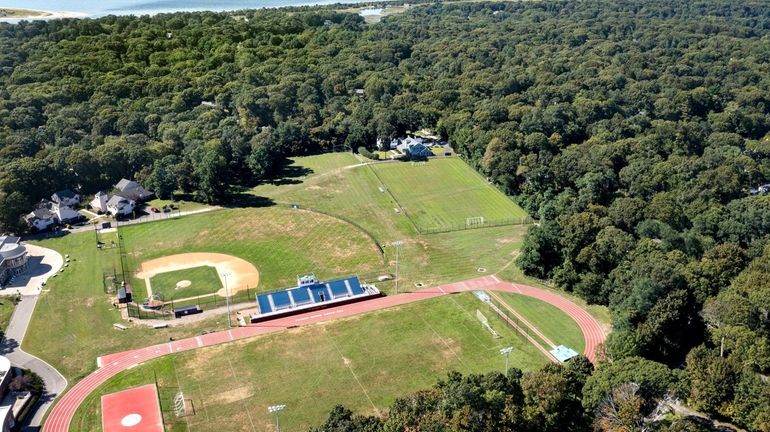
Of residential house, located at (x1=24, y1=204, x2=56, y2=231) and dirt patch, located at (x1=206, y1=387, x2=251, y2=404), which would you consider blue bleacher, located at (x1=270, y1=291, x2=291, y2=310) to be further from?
residential house, located at (x1=24, y1=204, x2=56, y2=231)

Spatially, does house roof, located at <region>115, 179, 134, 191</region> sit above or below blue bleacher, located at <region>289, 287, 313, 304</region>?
above

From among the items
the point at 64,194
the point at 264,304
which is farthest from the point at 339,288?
the point at 64,194

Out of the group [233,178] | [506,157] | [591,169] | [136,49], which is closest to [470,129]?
[506,157]

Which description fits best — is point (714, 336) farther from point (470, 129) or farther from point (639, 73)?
point (639, 73)

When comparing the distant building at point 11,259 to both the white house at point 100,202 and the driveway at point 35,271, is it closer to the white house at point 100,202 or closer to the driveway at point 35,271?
the driveway at point 35,271

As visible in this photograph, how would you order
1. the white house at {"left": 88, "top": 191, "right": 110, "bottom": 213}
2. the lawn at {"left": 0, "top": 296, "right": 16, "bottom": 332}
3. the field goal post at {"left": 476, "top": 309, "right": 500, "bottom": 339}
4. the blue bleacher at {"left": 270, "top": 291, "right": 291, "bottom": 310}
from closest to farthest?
the field goal post at {"left": 476, "top": 309, "right": 500, "bottom": 339} < the lawn at {"left": 0, "top": 296, "right": 16, "bottom": 332} < the blue bleacher at {"left": 270, "top": 291, "right": 291, "bottom": 310} < the white house at {"left": 88, "top": 191, "right": 110, "bottom": 213}

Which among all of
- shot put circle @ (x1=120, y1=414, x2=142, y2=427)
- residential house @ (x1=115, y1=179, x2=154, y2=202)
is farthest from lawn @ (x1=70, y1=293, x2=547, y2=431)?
residential house @ (x1=115, y1=179, x2=154, y2=202)

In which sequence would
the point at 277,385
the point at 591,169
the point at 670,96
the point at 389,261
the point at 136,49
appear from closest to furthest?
the point at 277,385 → the point at 389,261 → the point at 591,169 → the point at 670,96 → the point at 136,49
